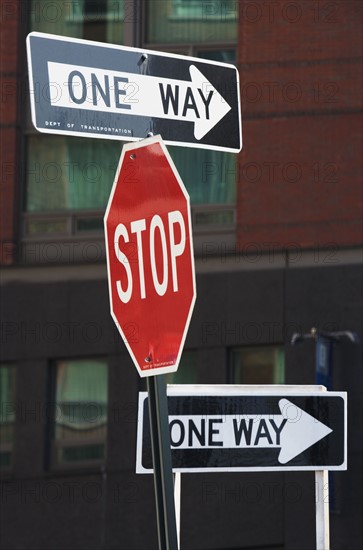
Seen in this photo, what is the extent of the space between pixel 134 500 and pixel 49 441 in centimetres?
154

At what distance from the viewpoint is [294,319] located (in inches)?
677

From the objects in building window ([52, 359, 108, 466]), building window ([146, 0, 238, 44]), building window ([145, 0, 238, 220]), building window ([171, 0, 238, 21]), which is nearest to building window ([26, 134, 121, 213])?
building window ([145, 0, 238, 220])

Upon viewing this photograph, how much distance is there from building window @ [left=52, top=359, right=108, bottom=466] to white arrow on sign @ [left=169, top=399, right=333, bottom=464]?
10.5 metres

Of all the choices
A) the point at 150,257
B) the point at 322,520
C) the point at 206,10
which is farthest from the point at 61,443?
the point at 150,257

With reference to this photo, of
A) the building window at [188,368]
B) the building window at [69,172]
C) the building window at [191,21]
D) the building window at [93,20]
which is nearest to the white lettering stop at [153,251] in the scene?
the building window at [188,368]

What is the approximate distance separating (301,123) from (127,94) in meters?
13.1

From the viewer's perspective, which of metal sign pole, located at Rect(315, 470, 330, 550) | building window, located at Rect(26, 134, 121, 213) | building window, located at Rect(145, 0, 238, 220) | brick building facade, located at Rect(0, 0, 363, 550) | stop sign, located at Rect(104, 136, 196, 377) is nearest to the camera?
stop sign, located at Rect(104, 136, 196, 377)

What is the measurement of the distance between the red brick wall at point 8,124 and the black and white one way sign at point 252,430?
11.3 metres

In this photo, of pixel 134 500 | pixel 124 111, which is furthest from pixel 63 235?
pixel 124 111

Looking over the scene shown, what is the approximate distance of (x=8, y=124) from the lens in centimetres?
1834

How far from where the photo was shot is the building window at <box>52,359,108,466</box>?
17.7 metres

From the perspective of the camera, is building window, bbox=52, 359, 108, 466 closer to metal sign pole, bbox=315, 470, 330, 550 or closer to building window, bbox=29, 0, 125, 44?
building window, bbox=29, 0, 125, 44

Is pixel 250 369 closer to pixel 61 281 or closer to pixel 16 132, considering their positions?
pixel 61 281

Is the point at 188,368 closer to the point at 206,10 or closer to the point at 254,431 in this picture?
the point at 206,10
